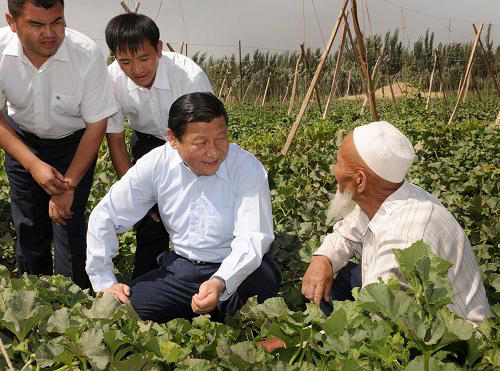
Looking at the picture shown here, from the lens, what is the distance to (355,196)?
2.35m

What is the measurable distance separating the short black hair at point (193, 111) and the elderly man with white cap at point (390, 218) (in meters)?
0.56

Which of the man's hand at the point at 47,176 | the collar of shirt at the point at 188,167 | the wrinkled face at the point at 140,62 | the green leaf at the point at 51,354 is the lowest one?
the man's hand at the point at 47,176

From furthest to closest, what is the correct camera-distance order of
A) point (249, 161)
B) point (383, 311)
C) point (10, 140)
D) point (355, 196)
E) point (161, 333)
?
point (10, 140) → point (249, 161) → point (355, 196) → point (161, 333) → point (383, 311)

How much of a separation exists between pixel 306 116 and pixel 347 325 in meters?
13.3

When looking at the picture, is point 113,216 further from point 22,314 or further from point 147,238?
point 22,314

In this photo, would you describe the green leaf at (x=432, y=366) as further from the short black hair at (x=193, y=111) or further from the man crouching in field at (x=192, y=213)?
the short black hair at (x=193, y=111)

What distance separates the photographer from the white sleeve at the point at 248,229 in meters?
2.48

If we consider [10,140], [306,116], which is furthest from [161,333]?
[306,116]

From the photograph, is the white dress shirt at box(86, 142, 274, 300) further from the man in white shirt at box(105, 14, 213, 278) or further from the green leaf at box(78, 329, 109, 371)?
the green leaf at box(78, 329, 109, 371)

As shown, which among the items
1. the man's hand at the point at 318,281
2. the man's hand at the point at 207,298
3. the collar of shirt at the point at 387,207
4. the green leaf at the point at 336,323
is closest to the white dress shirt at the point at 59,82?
the man's hand at the point at 207,298

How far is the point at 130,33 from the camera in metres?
3.08

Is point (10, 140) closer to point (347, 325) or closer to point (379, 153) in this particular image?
point (379, 153)

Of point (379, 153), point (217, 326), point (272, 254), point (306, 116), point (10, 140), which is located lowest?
point (306, 116)

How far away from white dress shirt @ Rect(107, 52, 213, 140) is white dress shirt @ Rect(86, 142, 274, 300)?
2.17 ft
